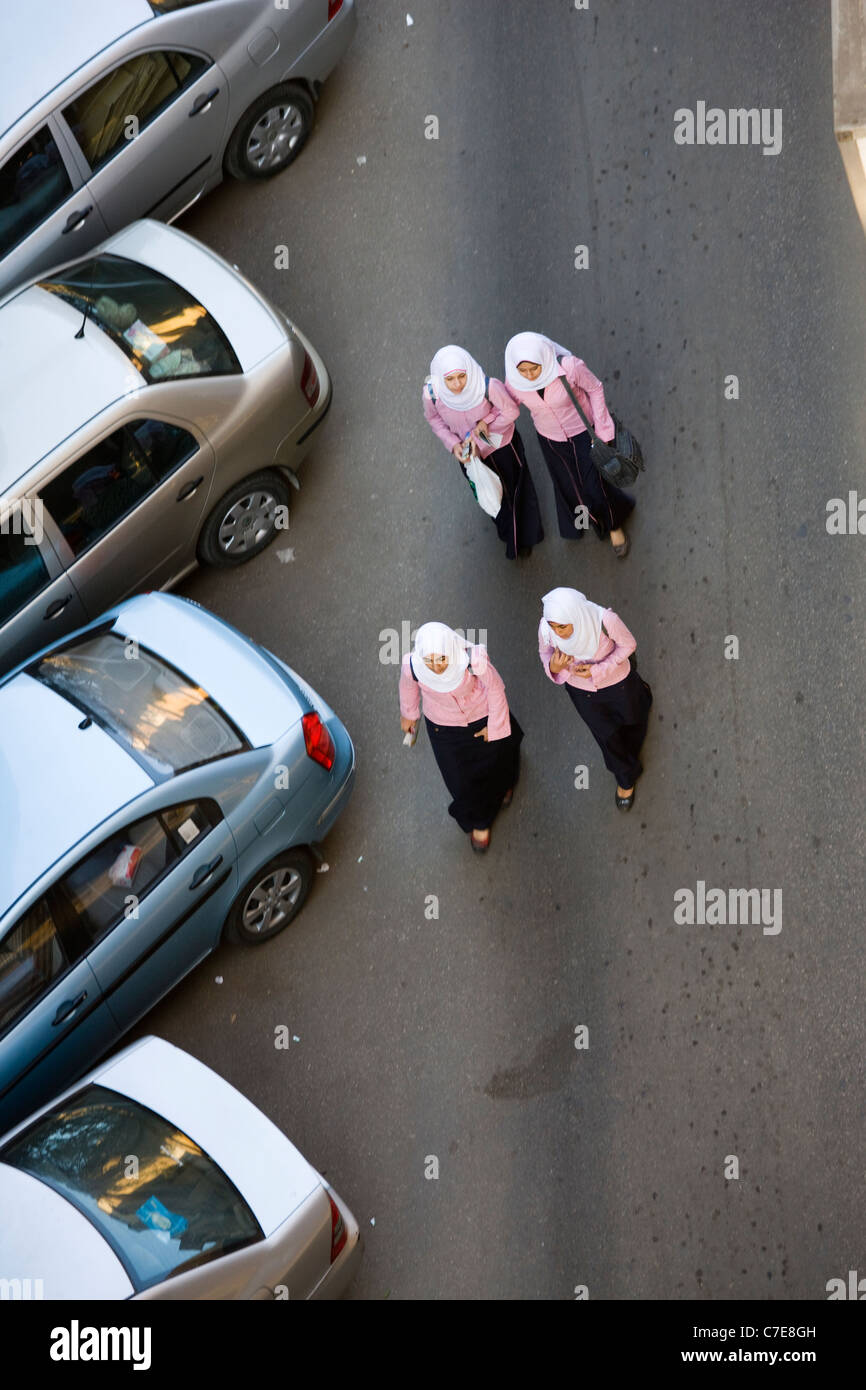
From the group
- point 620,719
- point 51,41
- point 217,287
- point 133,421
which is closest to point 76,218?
point 51,41

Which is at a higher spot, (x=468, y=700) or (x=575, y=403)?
(x=575, y=403)

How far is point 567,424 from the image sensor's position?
25.0 feet

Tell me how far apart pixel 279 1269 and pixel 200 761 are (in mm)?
2310

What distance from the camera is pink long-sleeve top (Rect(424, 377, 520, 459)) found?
25.1 feet

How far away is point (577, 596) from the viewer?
667 cm

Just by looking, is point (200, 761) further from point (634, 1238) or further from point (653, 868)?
point (634, 1238)

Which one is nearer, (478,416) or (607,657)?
(607,657)

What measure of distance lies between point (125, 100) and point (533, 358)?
360 centimetres

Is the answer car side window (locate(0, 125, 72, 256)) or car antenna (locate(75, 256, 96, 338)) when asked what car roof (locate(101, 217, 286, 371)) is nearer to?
car antenna (locate(75, 256, 96, 338))

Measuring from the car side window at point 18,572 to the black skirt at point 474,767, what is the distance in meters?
2.36

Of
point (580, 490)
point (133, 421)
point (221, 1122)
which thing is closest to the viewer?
point (221, 1122)

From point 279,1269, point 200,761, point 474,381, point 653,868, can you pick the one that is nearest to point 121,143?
point 474,381

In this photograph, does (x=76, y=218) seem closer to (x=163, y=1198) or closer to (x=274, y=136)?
(x=274, y=136)

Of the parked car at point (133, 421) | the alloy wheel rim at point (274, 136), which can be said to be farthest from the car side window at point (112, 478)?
the alloy wheel rim at point (274, 136)
